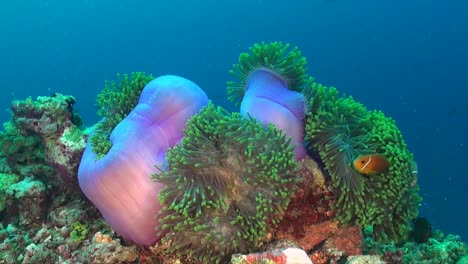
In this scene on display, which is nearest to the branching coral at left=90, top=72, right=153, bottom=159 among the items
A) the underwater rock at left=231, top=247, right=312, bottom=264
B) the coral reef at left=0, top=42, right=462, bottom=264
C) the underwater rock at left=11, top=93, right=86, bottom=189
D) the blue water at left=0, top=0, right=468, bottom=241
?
the coral reef at left=0, top=42, right=462, bottom=264

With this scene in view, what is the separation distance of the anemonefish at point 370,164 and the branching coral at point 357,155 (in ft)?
0.31

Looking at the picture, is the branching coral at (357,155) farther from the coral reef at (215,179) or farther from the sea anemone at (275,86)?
the sea anemone at (275,86)

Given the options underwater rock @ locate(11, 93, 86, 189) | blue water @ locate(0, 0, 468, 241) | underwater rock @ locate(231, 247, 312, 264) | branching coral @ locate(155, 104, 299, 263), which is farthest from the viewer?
blue water @ locate(0, 0, 468, 241)

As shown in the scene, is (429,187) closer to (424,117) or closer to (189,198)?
(424,117)

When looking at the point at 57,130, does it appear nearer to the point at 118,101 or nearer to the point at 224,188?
the point at 118,101

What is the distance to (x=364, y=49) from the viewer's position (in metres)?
54.0

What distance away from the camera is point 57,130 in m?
3.87

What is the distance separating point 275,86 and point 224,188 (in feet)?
3.83

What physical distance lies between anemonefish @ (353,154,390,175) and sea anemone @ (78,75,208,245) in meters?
1.42

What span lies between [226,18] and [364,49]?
2264 centimetres

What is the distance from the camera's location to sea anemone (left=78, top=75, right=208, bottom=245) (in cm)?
313

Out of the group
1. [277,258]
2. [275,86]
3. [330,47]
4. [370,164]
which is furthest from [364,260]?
[330,47]

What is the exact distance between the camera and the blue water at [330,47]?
1439 inches

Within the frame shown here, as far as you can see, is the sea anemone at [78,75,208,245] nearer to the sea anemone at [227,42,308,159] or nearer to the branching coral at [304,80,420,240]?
the sea anemone at [227,42,308,159]
